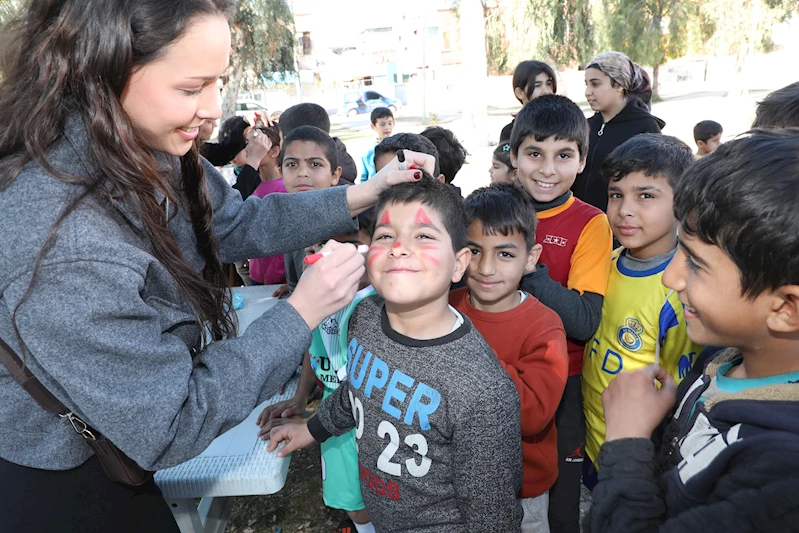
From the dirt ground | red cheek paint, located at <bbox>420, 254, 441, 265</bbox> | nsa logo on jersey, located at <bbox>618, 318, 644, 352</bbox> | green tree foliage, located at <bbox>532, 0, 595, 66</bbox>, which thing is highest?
green tree foliage, located at <bbox>532, 0, 595, 66</bbox>

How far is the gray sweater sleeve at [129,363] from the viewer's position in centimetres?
105

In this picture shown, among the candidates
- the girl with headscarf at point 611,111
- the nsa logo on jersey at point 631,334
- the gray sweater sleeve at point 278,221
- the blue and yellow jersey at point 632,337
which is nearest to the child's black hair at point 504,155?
the girl with headscarf at point 611,111

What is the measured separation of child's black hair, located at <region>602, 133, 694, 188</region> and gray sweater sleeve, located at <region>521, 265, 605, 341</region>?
21.7 inches

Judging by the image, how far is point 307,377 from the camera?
2.41 meters

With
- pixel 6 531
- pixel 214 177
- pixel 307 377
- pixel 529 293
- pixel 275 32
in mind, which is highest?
pixel 275 32

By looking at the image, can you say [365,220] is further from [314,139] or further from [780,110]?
[780,110]

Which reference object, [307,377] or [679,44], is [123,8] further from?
[679,44]

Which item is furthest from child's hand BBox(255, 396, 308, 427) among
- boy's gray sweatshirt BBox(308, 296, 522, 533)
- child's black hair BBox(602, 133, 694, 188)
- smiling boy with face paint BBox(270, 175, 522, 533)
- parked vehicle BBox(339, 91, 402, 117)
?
parked vehicle BBox(339, 91, 402, 117)

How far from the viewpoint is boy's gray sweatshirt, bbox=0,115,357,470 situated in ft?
3.45

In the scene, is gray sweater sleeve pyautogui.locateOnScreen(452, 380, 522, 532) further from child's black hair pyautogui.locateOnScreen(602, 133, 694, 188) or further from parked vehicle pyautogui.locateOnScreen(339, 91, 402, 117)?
parked vehicle pyautogui.locateOnScreen(339, 91, 402, 117)

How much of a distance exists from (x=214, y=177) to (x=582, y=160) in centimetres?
173

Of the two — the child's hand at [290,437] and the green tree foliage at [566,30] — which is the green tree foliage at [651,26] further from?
the child's hand at [290,437]

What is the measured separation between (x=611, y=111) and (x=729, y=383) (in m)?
3.63

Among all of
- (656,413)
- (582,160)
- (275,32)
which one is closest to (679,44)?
(275,32)
